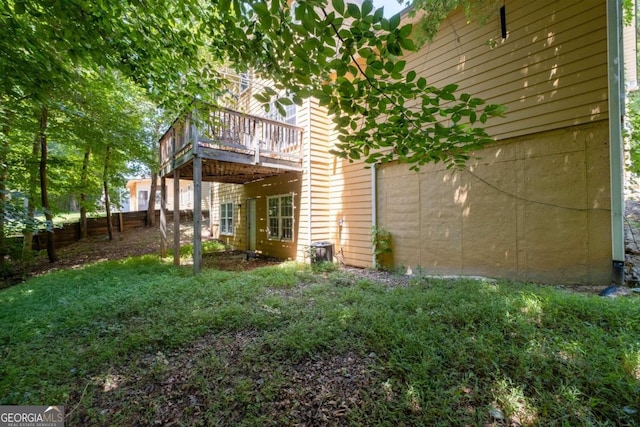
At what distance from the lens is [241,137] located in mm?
6312

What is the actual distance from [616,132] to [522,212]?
1.52 meters

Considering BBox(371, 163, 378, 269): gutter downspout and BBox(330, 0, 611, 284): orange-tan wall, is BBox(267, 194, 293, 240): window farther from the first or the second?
BBox(330, 0, 611, 284): orange-tan wall

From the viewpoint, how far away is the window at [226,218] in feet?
37.9

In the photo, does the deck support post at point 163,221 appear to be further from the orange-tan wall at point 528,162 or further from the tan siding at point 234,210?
the orange-tan wall at point 528,162

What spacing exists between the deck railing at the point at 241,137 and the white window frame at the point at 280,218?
166cm

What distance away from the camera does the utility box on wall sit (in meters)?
6.83

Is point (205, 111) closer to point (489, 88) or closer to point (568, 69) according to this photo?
point (489, 88)

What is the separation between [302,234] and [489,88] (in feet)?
18.2

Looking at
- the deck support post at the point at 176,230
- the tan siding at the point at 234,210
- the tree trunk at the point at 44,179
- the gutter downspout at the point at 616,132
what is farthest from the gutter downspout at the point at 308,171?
the tree trunk at the point at 44,179

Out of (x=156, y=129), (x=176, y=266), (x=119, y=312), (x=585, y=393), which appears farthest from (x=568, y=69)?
(x=156, y=129)

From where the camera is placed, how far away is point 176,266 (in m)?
6.67

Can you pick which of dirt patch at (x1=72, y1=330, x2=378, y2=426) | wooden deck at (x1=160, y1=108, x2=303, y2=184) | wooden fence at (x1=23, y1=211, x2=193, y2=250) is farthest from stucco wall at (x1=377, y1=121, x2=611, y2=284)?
wooden fence at (x1=23, y1=211, x2=193, y2=250)

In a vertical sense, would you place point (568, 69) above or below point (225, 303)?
above

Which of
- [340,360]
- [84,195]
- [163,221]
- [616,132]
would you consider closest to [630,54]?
[616,132]
